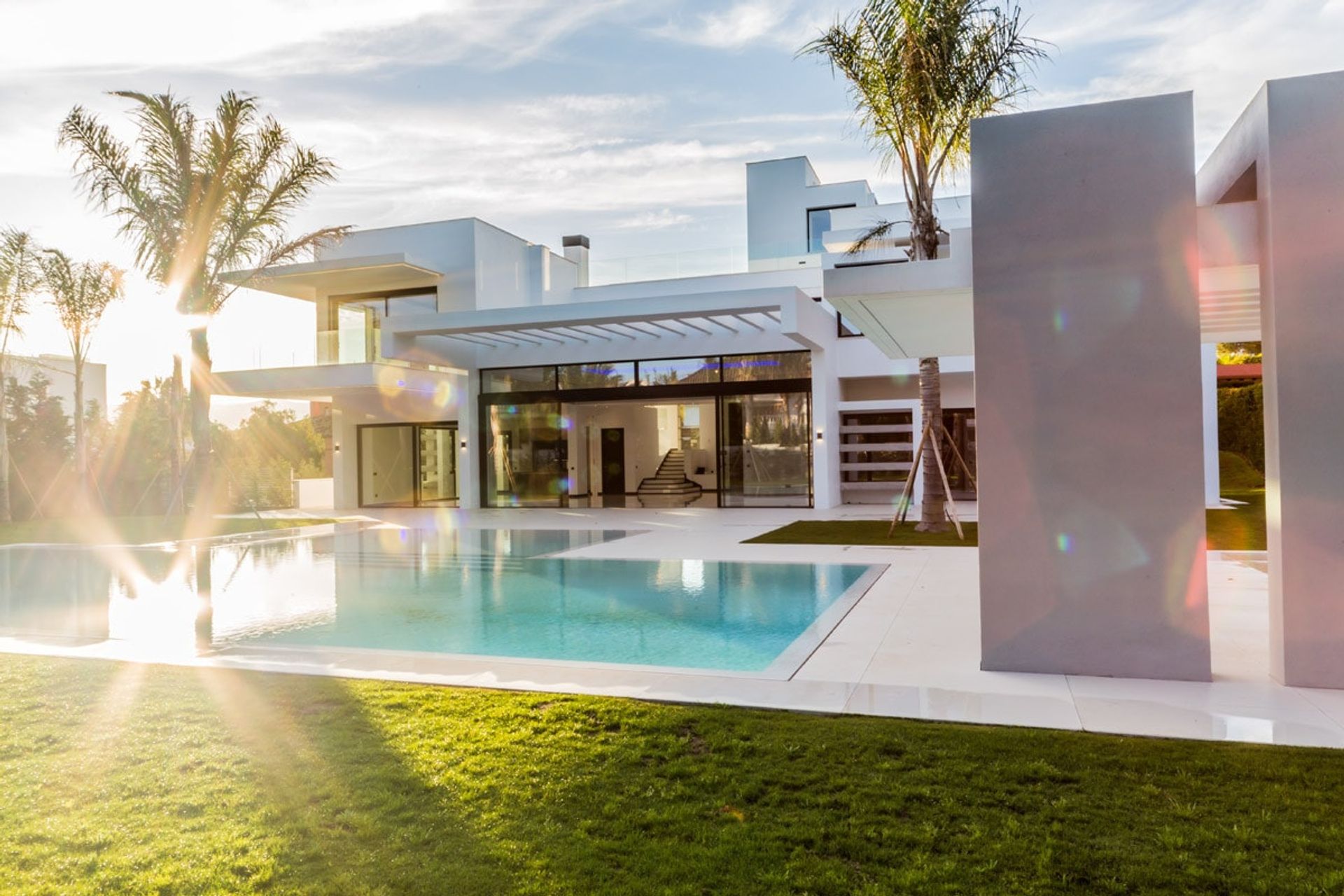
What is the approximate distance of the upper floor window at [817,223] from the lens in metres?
28.1

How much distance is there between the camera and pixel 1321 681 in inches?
204

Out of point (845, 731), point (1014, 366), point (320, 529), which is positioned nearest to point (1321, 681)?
point (1014, 366)

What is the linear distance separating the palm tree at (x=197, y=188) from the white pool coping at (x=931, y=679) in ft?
34.7

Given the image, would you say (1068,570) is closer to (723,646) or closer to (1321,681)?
(1321,681)

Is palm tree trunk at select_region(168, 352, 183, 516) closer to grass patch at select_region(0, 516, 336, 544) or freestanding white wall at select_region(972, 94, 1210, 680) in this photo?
grass patch at select_region(0, 516, 336, 544)

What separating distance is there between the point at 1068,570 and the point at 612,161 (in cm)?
1285

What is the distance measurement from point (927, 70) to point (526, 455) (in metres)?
14.2

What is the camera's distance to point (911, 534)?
1369 cm

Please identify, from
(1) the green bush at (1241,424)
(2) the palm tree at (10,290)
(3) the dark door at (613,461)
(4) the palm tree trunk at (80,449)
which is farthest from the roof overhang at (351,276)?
(1) the green bush at (1241,424)

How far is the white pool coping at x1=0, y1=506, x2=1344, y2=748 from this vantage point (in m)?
4.65

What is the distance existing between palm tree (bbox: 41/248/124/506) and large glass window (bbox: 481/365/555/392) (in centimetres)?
945

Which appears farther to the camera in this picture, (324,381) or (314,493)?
(314,493)

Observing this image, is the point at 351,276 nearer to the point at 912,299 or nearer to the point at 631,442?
the point at 631,442

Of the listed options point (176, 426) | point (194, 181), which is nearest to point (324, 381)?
point (176, 426)
